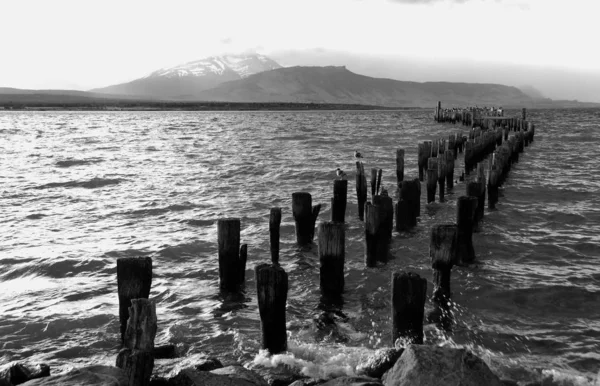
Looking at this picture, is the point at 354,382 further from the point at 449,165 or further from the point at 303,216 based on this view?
the point at 449,165

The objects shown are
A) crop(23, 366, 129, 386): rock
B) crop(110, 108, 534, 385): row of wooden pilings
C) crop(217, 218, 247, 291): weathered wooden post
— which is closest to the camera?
crop(23, 366, 129, 386): rock

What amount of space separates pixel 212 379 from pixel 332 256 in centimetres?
444

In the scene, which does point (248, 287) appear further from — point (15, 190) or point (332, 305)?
point (15, 190)

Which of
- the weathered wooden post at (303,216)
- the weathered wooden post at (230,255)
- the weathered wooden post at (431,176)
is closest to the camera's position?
the weathered wooden post at (230,255)

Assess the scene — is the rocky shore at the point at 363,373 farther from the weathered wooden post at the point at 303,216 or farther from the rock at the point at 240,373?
the weathered wooden post at the point at 303,216

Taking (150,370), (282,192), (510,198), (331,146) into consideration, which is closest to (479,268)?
(150,370)

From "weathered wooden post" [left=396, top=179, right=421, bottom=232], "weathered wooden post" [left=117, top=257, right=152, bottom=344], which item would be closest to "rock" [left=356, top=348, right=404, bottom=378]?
"weathered wooden post" [left=117, top=257, right=152, bottom=344]

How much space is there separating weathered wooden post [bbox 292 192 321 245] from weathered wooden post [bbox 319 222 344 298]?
11.4ft

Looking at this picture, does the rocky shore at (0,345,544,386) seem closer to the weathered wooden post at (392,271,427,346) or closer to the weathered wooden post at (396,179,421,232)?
the weathered wooden post at (392,271,427,346)

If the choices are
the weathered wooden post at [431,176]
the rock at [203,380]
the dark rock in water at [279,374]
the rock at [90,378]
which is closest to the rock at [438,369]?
the dark rock in water at [279,374]

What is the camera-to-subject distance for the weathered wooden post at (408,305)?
308 inches

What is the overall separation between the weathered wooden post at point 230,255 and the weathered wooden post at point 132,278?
258cm

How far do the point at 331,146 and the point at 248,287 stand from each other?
116ft

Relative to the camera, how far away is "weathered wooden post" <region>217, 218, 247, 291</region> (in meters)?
10.8
